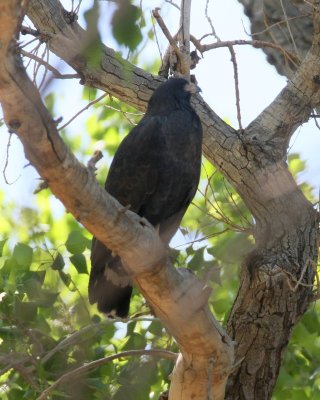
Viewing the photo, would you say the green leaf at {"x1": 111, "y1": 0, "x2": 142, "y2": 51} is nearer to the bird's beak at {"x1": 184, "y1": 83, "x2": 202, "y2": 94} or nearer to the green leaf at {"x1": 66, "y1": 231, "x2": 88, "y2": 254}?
the green leaf at {"x1": 66, "y1": 231, "x2": 88, "y2": 254}

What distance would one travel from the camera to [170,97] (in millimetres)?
4605

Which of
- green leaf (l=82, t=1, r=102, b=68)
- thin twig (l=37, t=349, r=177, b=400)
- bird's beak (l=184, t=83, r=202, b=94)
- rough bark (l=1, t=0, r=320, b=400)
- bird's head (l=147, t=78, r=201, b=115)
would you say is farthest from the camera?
bird's beak (l=184, t=83, r=202, b=94)

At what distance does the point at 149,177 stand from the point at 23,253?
828mm

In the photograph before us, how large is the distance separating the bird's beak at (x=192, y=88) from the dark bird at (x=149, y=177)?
22 cm

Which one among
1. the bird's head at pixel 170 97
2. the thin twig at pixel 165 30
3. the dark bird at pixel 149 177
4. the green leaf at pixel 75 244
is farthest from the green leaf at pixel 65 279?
the thin twig at pixel 165 30

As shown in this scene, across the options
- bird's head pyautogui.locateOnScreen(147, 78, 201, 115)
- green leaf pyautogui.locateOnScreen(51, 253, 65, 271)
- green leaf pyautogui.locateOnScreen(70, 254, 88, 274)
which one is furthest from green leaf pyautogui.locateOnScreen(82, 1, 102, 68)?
bird's head pyautogui.locateOnScreen(147, 78, 201, 115)

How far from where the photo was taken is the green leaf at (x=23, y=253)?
13.3 feet

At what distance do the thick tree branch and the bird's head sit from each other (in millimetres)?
1665

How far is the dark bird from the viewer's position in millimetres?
4445

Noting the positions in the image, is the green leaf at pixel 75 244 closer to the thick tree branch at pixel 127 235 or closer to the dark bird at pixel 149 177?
the dark bird at pixel 149 177

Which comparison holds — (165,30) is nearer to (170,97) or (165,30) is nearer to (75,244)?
(170,97)

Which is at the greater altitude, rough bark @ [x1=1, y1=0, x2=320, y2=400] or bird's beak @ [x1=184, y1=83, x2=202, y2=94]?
bird's beak @ [x1=184, y1=83, x2=202, y2=94]

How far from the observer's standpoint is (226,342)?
11.1 feet

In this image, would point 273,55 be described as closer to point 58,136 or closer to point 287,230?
point 287,230
